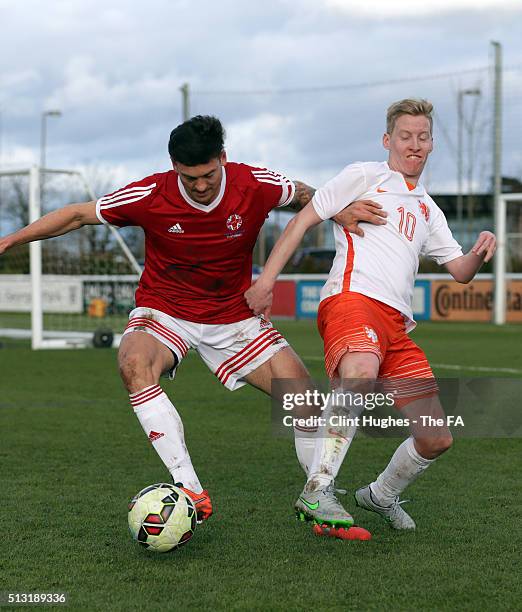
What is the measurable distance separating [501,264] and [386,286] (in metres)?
19.4

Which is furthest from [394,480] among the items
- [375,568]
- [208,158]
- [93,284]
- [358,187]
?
[93,284]

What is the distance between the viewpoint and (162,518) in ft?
14.3

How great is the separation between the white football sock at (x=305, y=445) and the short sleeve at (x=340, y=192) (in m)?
1.15

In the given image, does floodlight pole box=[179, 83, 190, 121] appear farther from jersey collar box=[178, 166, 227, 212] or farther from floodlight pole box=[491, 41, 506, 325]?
jersey collar box=[178, 166, 227, 212]

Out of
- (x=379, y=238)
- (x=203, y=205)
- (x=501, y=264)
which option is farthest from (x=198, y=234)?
(x=501, y=264)

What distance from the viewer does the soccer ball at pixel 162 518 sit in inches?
171

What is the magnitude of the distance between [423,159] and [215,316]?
1346 millimetres

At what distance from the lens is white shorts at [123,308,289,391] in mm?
5195

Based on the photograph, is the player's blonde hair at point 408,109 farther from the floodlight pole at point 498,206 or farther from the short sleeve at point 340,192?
the floodlight pole at point 498,206

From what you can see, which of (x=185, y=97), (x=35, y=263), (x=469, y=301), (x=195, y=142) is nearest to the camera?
(x=195, y=142)

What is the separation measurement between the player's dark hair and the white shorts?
923 mm

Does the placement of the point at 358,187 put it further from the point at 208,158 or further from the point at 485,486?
the point at 485,486

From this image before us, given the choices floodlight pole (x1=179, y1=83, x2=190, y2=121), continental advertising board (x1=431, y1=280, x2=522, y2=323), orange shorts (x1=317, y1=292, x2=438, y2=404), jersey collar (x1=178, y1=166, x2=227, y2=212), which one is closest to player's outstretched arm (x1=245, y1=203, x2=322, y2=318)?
orange shorts (x1=317, y1=292, x2=438, y2=404)

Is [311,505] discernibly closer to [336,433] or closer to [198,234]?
[336,433]
